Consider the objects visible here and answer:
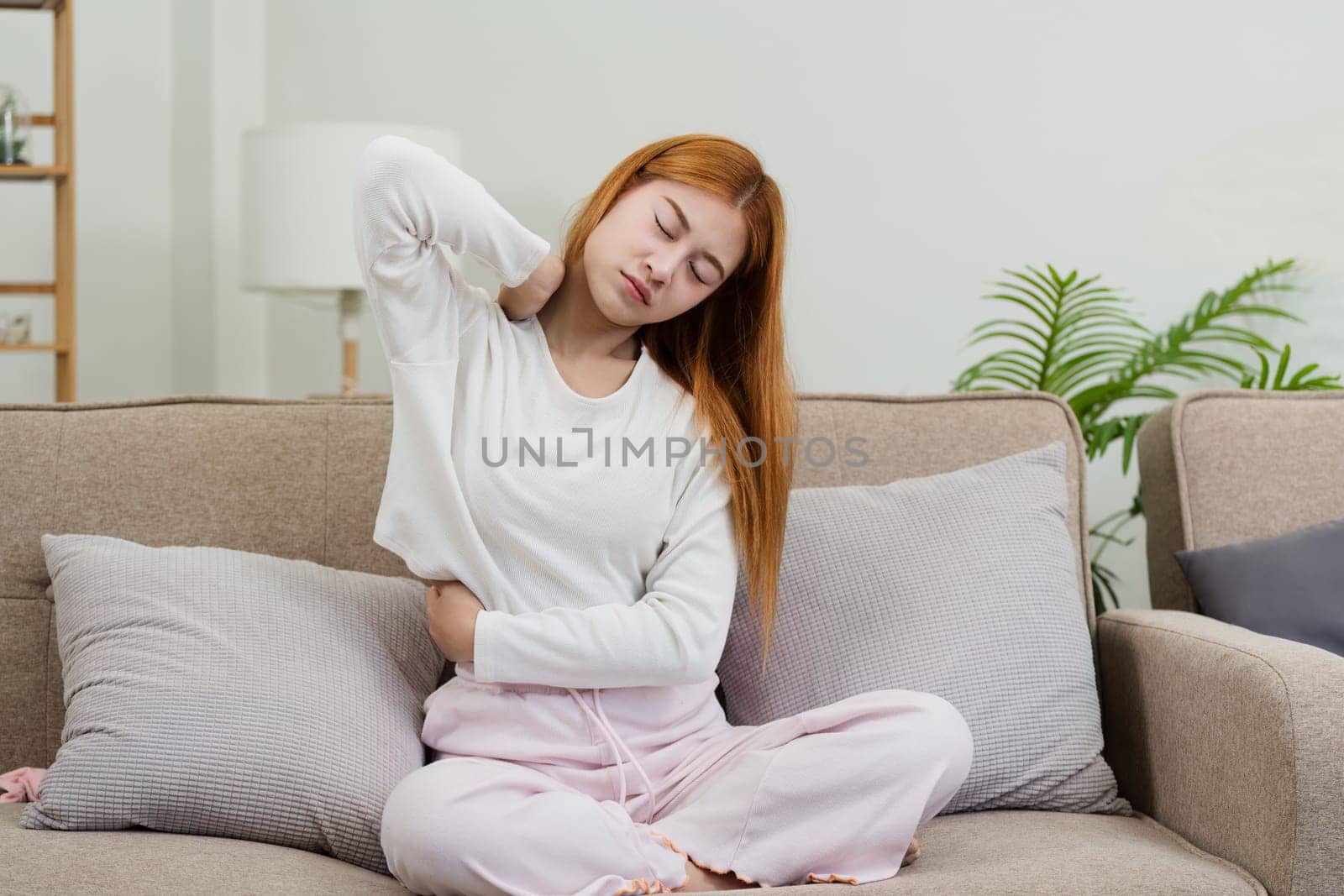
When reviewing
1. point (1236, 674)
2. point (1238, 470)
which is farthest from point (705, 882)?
point (1238, 470)

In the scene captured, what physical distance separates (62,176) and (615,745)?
1.96m

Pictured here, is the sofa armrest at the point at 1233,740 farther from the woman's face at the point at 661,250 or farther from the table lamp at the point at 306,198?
the table lamp at the point at 306,198

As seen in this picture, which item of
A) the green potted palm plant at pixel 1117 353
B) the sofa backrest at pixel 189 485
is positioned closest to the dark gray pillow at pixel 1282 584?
the sofa backrest at pixel 189 485

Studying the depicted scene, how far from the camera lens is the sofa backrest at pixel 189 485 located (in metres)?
1.47

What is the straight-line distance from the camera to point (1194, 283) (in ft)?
7.86

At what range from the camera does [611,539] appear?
134 cm

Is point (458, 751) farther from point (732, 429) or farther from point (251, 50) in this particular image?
point (251, 50)

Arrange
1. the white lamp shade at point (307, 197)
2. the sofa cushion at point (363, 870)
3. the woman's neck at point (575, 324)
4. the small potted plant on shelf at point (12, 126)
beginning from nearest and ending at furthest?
the sofa cushion at point (363, 870)
the woman's neck at point (575, 324)
the white lamp shade at point (307, 197)
the small potted plant on shelf at point (12, 126)

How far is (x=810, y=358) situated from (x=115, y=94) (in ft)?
6.01

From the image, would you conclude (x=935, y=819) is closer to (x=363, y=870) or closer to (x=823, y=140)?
(x=363, y=870)

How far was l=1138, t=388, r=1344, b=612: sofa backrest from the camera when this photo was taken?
66.4 inches

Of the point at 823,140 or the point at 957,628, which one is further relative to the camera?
the point at 823,140

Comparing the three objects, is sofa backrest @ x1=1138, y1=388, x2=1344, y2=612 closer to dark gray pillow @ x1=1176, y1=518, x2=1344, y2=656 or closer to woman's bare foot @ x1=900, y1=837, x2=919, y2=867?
dark gray pillow @ x1=1176, y1=518, x2=1344, y2=656

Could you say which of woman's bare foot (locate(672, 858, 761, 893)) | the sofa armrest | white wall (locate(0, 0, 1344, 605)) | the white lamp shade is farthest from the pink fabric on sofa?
white wall (locate(0, 0, 1344, 605))
